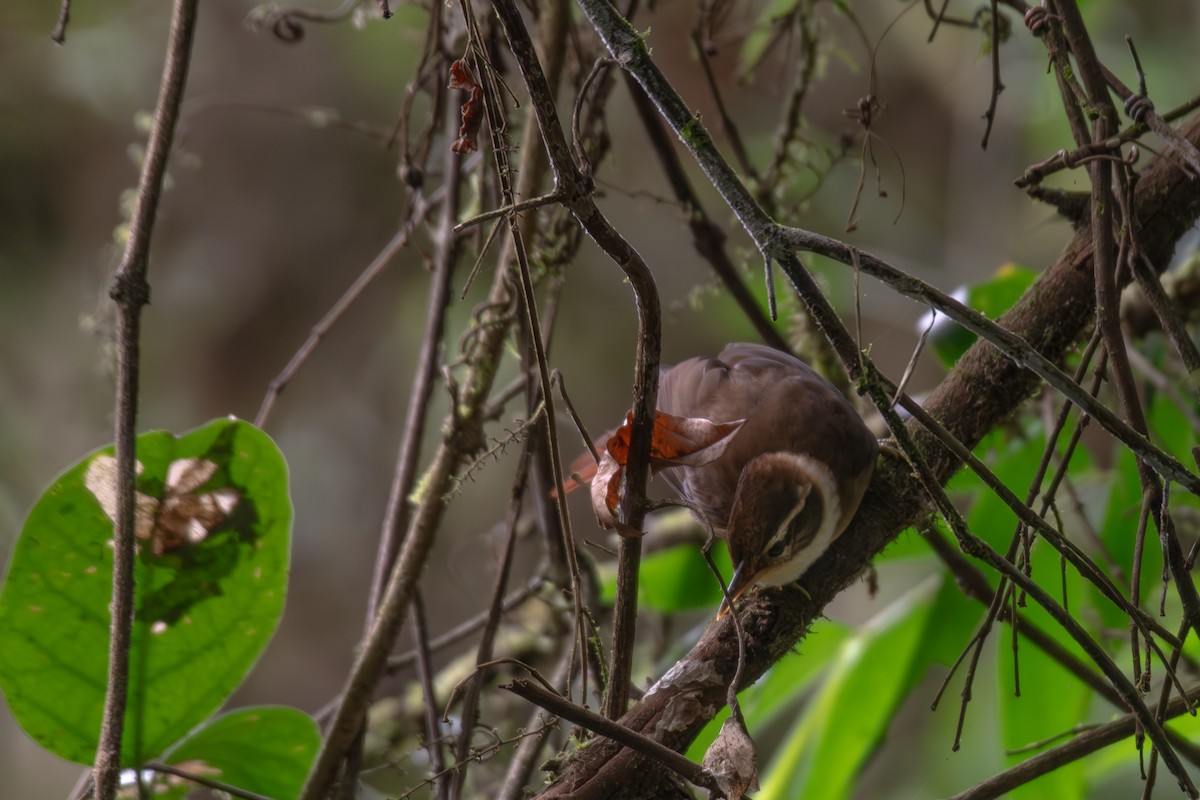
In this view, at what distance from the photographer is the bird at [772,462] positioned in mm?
1601

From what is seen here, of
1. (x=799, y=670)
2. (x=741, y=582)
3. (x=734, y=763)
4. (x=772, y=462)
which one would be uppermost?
(x=772, y=462)

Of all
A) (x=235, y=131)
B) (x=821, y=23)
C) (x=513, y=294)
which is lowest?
(x=513, y=294)

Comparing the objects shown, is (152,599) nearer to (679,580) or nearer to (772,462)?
(772,462)

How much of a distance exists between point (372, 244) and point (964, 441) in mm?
4033

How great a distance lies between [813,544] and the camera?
5.23ft

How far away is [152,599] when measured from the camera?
141 centimetres

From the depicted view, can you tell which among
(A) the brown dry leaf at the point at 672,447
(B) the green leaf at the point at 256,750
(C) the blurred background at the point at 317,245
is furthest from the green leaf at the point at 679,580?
(C) the blurred background at the point at 317,245

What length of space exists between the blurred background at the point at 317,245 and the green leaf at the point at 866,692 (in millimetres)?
2366

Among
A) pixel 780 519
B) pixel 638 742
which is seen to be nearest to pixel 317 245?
pixel 780 519

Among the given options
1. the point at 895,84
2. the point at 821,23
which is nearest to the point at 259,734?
the point at 821,23

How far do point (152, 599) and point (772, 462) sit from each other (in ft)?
3.37

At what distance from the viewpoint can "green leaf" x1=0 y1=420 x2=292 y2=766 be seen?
134 centimetres

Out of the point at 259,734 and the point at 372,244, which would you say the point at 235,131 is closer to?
the point at 372,244

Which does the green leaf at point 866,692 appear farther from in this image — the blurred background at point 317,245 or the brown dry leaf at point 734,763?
the blurred background at point 317,245
